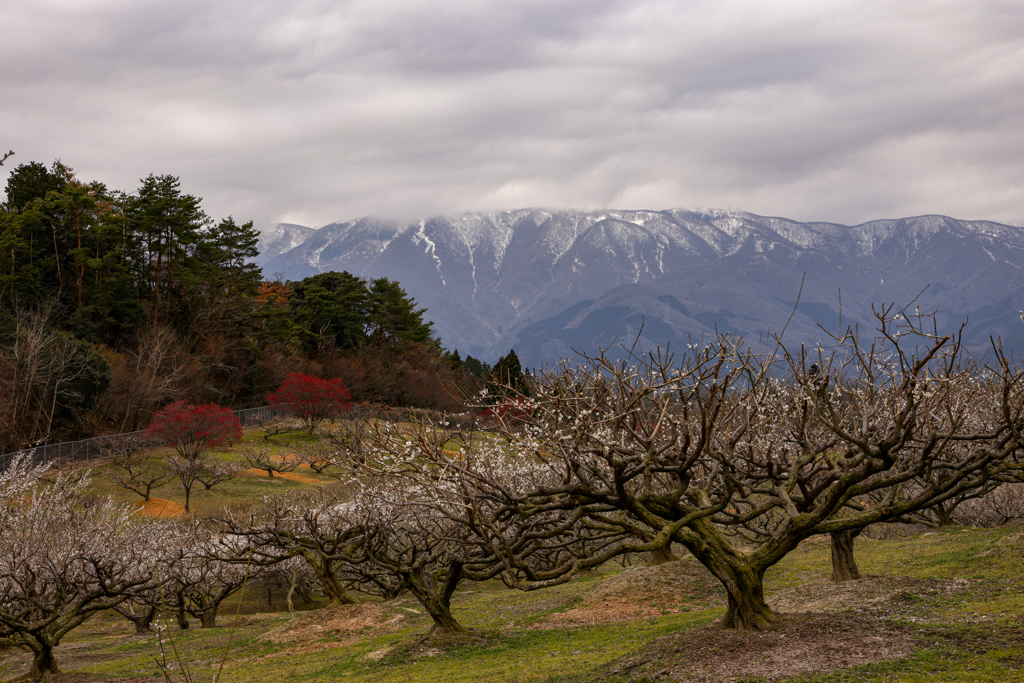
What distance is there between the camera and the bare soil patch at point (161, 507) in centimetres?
3898

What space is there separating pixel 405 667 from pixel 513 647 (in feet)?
8.04

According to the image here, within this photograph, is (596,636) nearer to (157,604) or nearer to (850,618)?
(850,618)

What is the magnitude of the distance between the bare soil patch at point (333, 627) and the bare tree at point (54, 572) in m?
3.96

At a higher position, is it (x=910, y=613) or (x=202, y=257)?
(x=202, y=257)

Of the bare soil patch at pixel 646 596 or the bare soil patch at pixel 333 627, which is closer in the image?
the bare soil patch at pixel 646 596

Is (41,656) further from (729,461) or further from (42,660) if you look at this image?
(729,461)

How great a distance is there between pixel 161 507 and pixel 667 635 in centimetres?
3511

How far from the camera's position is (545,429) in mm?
11641

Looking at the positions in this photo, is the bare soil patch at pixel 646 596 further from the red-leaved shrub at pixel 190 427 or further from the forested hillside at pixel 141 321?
the forested hillside at pixel 141 321

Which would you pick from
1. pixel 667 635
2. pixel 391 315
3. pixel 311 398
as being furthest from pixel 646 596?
pixel 391 315

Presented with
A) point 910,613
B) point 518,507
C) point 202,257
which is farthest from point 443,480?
point 202,257

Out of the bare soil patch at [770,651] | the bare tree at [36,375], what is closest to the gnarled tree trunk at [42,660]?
the bare soil patch at [770,651]

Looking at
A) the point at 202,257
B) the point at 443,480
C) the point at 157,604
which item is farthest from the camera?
the point at 202,257

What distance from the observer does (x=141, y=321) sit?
214 feet
